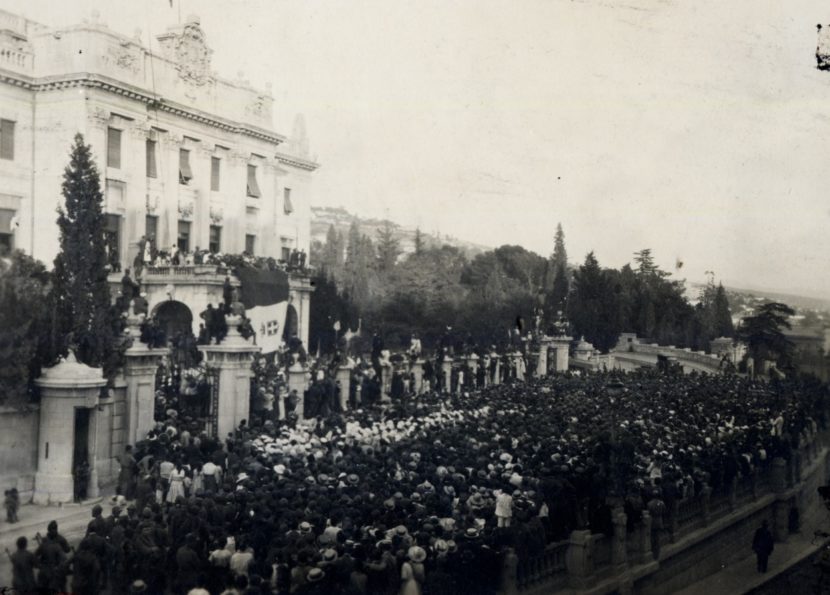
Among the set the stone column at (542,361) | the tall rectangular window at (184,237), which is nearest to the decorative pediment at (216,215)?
the tall rectangular window at (184,237)

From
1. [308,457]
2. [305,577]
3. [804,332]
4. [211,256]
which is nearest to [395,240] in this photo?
[211,256]

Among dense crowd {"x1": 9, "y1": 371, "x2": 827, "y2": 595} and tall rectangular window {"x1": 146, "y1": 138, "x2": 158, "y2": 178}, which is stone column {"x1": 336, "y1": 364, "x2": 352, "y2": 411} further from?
tall rectangular window {"x1": 146, "y1": 138, "x2": 158, "y2": 178}

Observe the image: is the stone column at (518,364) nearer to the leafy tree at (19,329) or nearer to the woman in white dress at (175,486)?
the woman in white dress at (175,486)

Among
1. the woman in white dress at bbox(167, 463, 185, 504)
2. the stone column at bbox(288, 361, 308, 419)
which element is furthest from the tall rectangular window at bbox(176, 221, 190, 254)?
the woman in white dress at bbox(167, 463, 185, 504)

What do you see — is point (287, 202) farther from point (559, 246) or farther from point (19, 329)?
point (19, 329)

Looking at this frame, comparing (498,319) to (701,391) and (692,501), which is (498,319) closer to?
(701,391)
